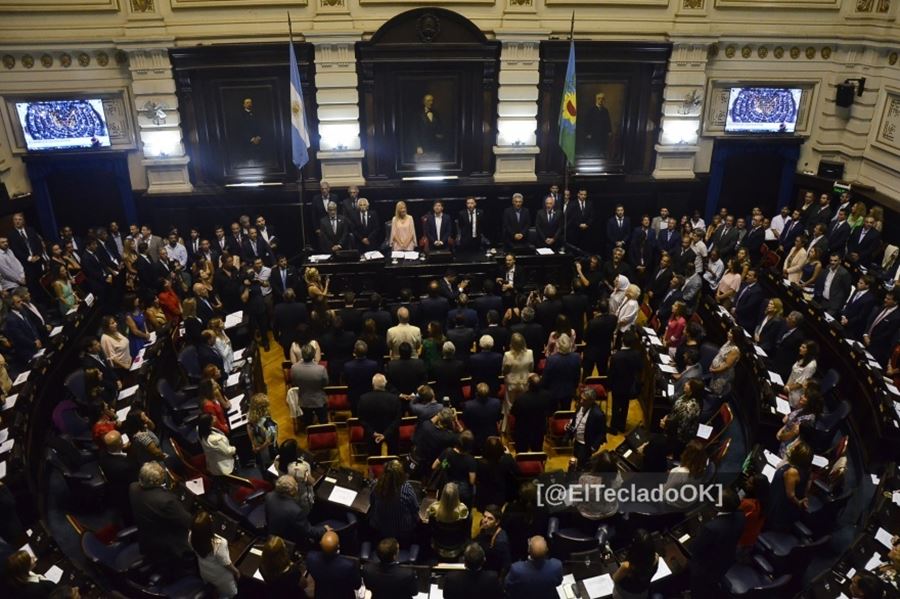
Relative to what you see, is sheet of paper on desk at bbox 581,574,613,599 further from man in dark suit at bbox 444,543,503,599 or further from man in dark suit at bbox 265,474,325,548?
man in dark suit at bbox 265,474,325,548

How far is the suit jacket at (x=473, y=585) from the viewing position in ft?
16.9

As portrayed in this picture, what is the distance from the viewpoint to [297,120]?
12.0 meters

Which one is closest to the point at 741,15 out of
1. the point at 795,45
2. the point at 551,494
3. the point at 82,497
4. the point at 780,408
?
the point at 795,45

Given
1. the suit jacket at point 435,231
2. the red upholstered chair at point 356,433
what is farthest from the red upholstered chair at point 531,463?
the suit jacket at point 435,231

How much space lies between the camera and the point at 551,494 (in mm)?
6402

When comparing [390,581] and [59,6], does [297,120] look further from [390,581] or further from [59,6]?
[390,581]

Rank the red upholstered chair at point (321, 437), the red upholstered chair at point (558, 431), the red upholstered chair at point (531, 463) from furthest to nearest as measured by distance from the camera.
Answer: the red upholstered chair at point (558, 431) → the red upholstered chair at point (321, 437) → the red upholstered chair at point (531, 463)

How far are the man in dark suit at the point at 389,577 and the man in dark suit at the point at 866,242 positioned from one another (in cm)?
1018

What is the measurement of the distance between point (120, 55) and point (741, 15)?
12.4m

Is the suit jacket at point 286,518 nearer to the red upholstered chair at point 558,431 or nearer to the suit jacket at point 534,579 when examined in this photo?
the suit jacket at point 534,579

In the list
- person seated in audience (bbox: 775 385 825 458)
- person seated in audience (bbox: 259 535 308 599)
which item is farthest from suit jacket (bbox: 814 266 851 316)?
person seated in audience (bbox: 259 535 308 599)

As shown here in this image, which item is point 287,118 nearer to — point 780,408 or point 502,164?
point 502,164

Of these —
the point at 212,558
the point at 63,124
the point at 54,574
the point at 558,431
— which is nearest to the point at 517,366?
the point at 558,431

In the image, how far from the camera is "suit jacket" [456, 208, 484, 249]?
13125 millimetres
